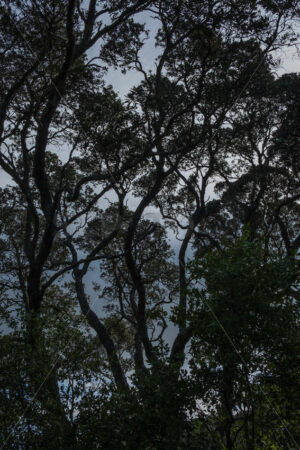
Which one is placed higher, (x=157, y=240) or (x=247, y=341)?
(x=157, y=240)

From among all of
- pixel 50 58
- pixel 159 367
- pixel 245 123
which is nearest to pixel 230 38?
pixel 245 123

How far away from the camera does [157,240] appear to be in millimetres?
10953

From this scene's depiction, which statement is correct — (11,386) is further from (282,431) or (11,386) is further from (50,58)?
(50,58)

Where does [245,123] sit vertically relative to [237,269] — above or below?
above

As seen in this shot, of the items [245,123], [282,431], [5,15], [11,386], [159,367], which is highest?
[5,15]

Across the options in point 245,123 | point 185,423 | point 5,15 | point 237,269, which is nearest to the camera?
point 185,423

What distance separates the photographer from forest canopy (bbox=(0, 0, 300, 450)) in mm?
3273

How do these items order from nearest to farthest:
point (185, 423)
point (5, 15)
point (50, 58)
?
1. point (185, 423)
2. point (5, 15)
3. point (50, 58)

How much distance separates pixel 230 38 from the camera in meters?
7.43

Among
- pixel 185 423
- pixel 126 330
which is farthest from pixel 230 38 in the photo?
pixel 126 330

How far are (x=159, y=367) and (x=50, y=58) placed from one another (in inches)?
255

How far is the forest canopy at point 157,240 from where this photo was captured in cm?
327

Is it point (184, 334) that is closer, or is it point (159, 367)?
point (159, 367)

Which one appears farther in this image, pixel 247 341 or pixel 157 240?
pixel 157 240
